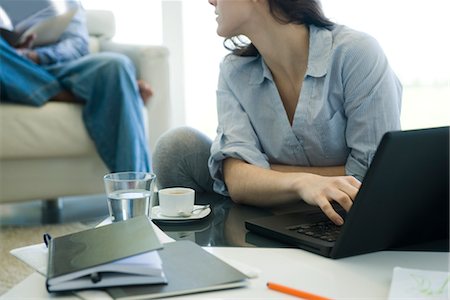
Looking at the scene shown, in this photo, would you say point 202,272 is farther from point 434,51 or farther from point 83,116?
point 434,51

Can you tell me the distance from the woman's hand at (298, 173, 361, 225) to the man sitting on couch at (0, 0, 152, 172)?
1204 mm

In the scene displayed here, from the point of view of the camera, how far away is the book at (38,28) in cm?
212

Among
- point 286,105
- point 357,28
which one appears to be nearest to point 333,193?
point 286,105

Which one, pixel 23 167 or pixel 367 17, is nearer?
pixel 23 167

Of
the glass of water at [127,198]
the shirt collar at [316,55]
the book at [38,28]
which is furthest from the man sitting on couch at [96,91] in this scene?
Result: the glass of water at [127,198]

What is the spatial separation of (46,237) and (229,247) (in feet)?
0.69

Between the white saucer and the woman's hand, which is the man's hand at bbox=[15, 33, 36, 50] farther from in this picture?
the woman's hand

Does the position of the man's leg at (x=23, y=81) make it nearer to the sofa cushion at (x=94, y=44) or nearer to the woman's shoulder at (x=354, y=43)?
the sofa cushion at (x=94, y=44)

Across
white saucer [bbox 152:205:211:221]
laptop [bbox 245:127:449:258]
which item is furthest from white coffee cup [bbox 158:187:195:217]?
laptop [bbox 245:127:449:258]

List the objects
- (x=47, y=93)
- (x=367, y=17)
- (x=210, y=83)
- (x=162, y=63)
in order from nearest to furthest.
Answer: (x=47, y=93) < (x=162, y=63) < (x=367, y=17) < (x=210, y=83)

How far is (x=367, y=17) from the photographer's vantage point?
240cm

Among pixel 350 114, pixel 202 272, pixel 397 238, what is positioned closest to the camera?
pixel 202 272

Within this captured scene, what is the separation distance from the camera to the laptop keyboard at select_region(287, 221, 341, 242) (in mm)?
679

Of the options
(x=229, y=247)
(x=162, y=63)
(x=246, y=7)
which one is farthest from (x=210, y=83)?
(x=229, y=247)
